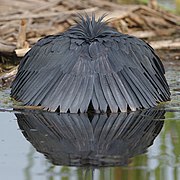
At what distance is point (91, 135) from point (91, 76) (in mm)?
900

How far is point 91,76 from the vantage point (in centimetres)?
742

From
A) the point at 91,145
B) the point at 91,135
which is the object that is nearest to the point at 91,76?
the point at 91,135

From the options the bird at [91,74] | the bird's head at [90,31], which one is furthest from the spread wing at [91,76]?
the bird's head at [90,31]

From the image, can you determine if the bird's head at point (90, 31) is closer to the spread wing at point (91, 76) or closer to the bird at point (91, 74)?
the bird at point (91, 74)

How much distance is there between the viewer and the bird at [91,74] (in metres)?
7.36

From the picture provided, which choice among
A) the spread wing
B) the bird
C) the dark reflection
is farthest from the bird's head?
the dark reflection

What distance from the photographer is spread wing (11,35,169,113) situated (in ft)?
24.1

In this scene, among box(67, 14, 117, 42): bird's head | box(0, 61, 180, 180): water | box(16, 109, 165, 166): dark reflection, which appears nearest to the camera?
box(0, 61, 180, 180): water

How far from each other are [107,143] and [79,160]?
0.57 meters

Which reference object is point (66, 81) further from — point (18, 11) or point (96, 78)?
point (18, 11)

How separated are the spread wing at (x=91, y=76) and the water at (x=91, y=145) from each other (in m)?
0.13

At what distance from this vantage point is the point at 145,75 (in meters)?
7.73

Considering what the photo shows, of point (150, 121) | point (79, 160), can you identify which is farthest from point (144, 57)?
point (79, 160)

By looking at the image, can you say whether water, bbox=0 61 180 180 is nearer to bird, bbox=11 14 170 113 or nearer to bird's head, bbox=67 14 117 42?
bird, bbox=11 14 170 113
